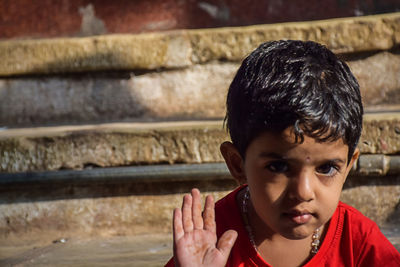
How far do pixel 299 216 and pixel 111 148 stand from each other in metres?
1.29

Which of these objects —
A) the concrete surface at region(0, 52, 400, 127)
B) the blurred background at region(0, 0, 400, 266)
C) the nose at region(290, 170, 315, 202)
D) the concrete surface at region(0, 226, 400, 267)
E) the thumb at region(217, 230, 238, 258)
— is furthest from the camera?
the concrete surface at region(0, 52, 400, 127)

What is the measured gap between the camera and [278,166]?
1640mm

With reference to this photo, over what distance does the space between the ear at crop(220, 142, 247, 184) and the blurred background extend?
74 centimetres

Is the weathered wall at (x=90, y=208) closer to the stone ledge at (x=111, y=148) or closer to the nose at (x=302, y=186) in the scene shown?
the stone ledge at (x=111, y=148)

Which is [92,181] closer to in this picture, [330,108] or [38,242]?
[38,242]

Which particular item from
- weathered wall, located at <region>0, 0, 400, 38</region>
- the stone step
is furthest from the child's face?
weathered wall, located at <region>0, 0, 400, 38</region>

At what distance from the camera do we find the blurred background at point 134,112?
2.69 m

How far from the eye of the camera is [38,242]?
2752 millimetres

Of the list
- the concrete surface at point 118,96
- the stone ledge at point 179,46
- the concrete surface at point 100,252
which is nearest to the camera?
the concrete surface at point 100,252

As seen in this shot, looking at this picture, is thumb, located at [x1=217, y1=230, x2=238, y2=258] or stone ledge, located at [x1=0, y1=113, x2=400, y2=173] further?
stone ledge, located at [x1=0, y1=113, x2=400, y2=173]

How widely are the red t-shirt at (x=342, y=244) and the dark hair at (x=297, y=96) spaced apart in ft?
0.83

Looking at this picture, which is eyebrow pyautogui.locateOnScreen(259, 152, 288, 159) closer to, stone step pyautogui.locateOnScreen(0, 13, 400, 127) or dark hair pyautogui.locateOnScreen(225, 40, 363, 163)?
dark hair pyautogui.locateOnScreen(225, 40, 363, 163)

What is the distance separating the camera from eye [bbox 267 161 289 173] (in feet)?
5.34

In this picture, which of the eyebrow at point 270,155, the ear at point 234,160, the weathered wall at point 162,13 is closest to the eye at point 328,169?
the eyebrow at point 270,155
